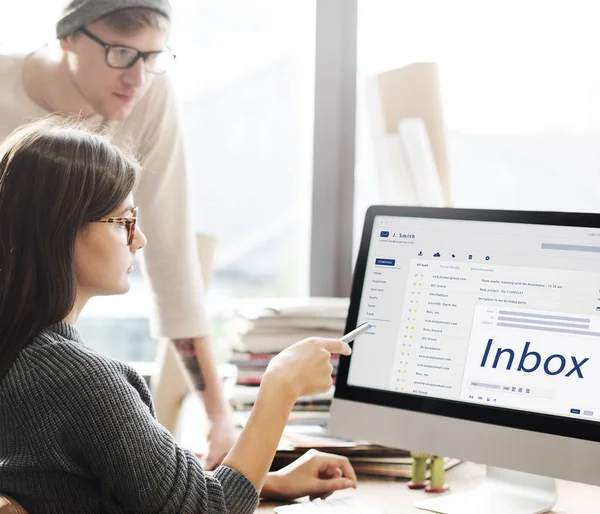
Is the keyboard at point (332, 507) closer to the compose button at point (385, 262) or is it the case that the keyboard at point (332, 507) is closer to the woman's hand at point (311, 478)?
the woman's hand at point (311, 478)

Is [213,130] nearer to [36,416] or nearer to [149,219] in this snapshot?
[149,219]

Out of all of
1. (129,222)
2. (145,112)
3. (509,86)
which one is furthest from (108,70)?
(509,86)

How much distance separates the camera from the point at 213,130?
7.36 feet

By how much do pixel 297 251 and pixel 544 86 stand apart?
767 millimetres

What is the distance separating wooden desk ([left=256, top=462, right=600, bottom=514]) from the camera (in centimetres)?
125

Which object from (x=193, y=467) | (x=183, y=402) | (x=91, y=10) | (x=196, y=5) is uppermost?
(x=196, y=5)

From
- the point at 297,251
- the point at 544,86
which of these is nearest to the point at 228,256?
the point at 297,251

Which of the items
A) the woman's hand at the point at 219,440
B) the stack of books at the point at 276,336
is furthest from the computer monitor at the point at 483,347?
the stack of books at the point at 276,336

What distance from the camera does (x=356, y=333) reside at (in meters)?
1.27

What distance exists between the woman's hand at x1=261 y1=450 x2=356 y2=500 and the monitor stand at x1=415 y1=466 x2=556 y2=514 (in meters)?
0.13

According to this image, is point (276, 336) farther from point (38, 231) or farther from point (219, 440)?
point (38, 231)

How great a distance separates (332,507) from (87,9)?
36.4 inches

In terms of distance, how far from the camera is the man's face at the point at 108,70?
1468 mm

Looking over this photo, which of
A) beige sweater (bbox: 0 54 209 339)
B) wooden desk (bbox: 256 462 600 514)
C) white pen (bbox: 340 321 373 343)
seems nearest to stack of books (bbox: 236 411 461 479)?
wooden desk (bbox: 256 462 600 514)
